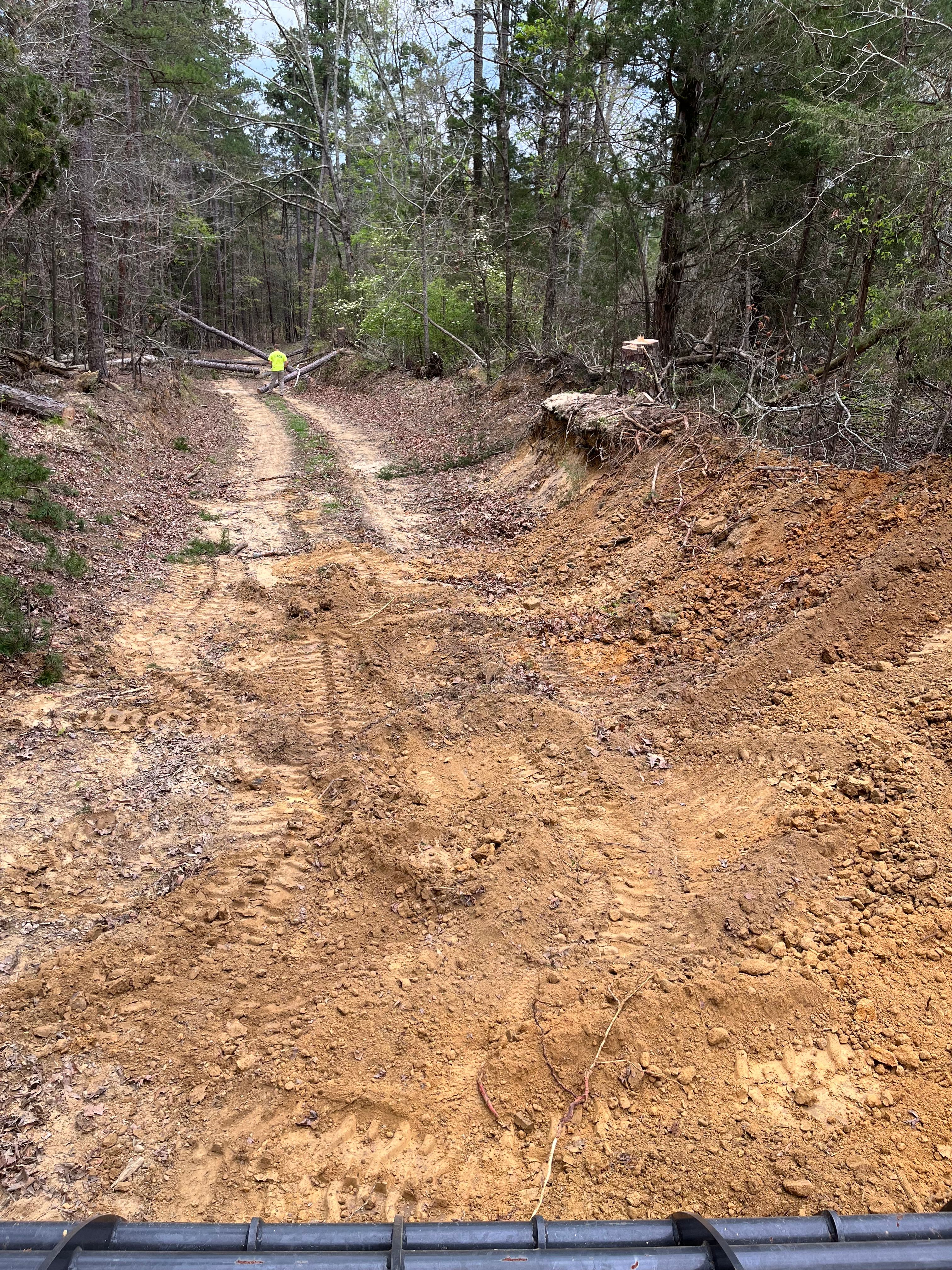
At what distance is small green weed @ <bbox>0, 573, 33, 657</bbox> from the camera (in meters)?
5.87

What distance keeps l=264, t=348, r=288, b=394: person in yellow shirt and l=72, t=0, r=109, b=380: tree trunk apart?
13.2 m

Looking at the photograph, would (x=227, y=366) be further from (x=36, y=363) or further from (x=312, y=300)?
(x=36, y=363)

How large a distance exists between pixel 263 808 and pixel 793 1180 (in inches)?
139

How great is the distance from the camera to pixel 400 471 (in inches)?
559

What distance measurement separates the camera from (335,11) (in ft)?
92.2

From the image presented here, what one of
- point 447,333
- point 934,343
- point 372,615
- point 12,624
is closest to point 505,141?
point 447,333

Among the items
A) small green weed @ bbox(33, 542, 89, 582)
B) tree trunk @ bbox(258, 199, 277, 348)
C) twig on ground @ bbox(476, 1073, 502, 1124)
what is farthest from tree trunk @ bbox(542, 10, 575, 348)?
tree trunk @ bbox(258, 199, 277, 348)

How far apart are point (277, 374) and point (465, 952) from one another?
105 ft

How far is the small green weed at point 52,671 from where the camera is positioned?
229 inches

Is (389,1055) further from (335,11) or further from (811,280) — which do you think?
(335,11)

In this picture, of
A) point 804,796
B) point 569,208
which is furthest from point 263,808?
point 569,208

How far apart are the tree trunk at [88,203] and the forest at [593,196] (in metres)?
0.05

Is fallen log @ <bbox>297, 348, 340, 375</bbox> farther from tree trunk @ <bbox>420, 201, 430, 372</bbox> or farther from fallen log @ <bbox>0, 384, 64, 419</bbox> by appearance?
fallen log @ <bbox>0, 384, 64, 419</bbox>

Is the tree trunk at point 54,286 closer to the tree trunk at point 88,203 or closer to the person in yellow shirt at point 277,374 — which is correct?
the tree trunk at point 88,203
